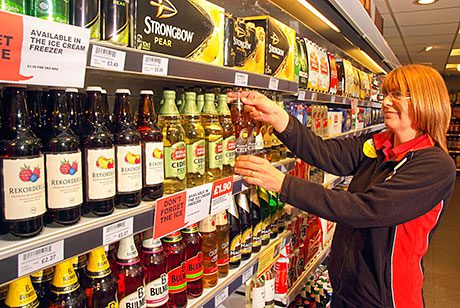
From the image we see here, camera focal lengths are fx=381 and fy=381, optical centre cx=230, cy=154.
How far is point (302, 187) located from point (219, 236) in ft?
1.29

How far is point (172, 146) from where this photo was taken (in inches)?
46.1

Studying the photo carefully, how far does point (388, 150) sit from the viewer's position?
6.01 ft

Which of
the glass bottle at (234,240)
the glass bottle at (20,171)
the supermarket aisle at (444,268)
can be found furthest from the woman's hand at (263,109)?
the supermarket aisle at (444,268)

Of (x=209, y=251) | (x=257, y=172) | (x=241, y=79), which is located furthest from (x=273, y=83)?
(x=209, y=251)

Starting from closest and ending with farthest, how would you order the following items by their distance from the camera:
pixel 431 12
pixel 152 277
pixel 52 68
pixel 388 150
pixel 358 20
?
pixel 52 68 < pixel 152 277 < pixel 388 150 < pixel 358 20 < pixel 431 12

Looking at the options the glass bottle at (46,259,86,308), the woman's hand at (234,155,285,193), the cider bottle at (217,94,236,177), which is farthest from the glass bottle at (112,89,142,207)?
the woman's hand at (234,155,285,193)

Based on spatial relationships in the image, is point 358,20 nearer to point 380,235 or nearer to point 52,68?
point 380,235

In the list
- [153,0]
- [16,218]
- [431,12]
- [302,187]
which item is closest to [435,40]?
[431,12]

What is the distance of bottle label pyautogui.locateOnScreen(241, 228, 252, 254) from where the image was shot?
1.69 meters

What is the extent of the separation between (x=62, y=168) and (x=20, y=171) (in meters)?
0.09

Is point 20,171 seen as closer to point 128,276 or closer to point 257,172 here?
point 128,276

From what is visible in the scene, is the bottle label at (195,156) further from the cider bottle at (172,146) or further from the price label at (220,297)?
the price label at (220,297)

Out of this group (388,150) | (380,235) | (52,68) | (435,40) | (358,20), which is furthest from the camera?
(435,40)

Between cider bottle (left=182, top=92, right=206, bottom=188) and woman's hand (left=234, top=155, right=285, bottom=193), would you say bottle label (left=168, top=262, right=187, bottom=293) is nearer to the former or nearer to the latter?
cider bottle (left=182, top=92, right=206, bottom=188)
